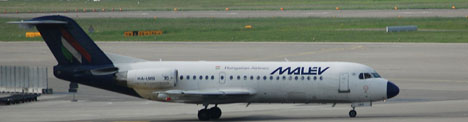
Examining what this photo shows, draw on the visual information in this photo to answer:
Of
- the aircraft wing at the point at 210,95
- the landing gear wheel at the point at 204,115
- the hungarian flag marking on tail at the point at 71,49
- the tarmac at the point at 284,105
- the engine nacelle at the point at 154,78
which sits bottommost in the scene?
the tarmac at the point at 284,105

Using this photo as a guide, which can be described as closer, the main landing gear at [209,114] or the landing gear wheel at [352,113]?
the main landing gear at [209,114]

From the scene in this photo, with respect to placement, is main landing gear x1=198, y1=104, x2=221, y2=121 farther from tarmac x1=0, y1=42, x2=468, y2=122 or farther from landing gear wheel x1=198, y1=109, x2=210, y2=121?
tarmac x1=0, y1=42, x2=468, y2=122

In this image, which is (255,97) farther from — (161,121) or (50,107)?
(50,107)

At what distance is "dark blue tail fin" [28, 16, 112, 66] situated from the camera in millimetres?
36344

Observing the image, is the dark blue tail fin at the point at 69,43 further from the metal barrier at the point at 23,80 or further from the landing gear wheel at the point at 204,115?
the metal barrier at the point at 23,80

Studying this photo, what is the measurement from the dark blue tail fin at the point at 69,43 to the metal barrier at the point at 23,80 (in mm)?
9926

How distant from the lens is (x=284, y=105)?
42469mm

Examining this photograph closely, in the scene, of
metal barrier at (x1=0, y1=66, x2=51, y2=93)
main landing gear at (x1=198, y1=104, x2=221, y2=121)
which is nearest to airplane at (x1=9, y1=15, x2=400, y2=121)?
main landing gear at (x1=198, y1=104, x2=221, y2=121)

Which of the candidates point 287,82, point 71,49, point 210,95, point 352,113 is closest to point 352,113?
point 352,113

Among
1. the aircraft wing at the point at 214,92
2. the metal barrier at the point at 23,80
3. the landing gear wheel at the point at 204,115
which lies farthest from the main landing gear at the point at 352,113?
the metal barrier at the point at 23,80

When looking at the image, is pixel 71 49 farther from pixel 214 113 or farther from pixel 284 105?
pixel 284 105

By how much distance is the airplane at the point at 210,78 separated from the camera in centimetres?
3575

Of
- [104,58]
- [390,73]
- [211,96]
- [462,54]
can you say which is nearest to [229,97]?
[211,96]

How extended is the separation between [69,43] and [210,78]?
6.27m
